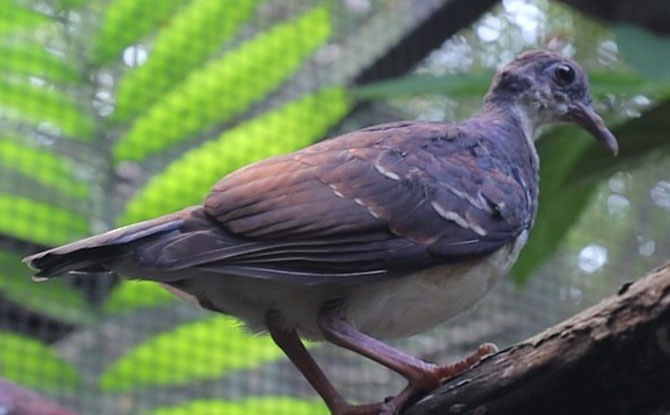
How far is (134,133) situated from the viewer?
325cm

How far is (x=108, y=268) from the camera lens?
1.71 metres

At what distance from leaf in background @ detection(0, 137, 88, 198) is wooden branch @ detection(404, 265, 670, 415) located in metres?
1.90

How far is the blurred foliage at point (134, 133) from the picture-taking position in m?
3.17

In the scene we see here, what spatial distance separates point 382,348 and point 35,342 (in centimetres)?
163

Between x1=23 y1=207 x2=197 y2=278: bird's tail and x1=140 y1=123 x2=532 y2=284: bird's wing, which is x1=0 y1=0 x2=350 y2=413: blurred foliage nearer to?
x1=140 y1=123 x2=532 y2=284: bird's wing

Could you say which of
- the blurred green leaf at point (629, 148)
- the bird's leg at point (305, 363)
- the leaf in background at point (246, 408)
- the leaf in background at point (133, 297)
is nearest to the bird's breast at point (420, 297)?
the bird's leg at point (305, 363)

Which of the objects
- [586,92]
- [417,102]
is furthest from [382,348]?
[417,102]

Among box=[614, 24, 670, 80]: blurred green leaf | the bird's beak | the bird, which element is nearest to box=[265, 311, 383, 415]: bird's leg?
the bird

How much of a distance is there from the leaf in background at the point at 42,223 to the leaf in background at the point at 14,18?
0.44 m

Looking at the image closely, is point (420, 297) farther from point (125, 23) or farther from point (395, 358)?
point (125, 23)

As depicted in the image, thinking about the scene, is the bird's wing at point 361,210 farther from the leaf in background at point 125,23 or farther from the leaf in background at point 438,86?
the leaf in background at point 125,23

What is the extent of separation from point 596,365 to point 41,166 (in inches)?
83.2

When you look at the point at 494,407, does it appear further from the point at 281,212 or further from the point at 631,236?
the point at 631,236

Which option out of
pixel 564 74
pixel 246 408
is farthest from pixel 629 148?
pixel 246 408
